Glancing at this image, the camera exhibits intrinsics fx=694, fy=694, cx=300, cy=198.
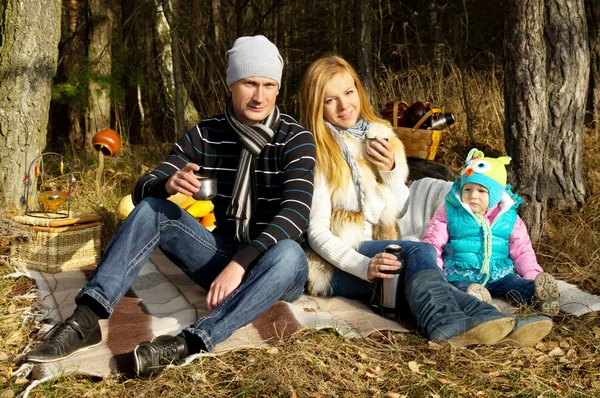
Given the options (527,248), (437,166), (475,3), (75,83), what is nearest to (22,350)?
(527,248)

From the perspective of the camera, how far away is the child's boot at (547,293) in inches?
140

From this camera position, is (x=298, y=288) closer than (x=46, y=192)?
Yes

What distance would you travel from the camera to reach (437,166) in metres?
5.54

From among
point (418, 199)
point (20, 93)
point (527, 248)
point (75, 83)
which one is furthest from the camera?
point (75, 83)

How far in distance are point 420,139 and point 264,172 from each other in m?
2.18

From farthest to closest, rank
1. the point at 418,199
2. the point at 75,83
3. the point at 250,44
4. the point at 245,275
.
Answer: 1. the point at 75,83
2. the point at 418,199
3. the point at 250,44
4. the point at 245,275

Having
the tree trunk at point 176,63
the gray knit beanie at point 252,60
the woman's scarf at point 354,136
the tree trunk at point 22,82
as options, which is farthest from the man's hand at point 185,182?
the tree trunk at point 176,63

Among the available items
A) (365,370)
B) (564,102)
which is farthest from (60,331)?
(564,102)

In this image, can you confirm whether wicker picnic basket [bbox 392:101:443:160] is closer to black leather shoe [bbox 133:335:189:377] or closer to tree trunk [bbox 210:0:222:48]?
black leather shoe [bbox 133:335:189:377]

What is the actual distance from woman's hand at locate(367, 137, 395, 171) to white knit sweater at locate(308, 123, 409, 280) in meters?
0.06

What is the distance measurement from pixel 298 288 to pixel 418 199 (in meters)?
1.32

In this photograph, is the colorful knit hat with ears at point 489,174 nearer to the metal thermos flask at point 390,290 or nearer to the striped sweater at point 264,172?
the metal thermos flask at point 390,290

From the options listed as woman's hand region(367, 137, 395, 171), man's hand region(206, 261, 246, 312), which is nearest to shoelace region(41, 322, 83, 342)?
man's hand region(206, 261, 246, 312)

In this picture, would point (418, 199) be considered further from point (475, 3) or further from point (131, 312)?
point (475, 3)
